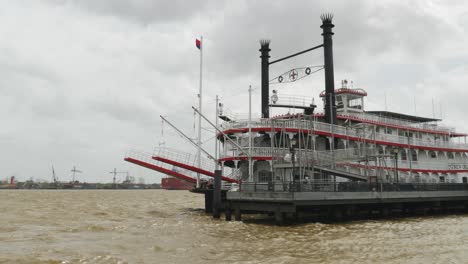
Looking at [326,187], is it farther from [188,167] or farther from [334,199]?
[188,167]

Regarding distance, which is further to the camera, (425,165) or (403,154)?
(425,165)

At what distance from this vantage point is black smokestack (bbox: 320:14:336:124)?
32.6 m

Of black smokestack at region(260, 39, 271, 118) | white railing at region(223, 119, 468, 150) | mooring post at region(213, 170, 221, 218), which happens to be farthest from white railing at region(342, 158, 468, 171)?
mooring post at region(213, 170, 221, 218)

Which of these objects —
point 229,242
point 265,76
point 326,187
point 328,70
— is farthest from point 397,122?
point 229,242

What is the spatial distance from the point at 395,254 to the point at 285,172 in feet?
48.0

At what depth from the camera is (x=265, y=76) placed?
37.4m

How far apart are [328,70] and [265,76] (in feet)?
20.8

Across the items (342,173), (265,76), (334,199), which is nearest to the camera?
(334,199)

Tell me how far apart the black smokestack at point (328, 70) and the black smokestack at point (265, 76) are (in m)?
5.61

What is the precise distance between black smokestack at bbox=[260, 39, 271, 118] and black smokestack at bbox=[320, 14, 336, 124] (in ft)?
18.4

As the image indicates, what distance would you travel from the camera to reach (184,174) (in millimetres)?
29500

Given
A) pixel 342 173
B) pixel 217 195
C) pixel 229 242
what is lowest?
pixel 229 242

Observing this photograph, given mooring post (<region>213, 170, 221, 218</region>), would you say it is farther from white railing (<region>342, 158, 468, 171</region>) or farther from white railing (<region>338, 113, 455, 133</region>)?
white railing (<region>342, 158, 468, 171</region>)

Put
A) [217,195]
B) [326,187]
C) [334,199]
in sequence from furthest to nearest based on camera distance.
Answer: [217,195]
[326,187]
[334,199]
